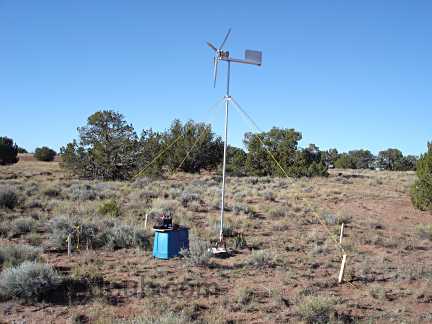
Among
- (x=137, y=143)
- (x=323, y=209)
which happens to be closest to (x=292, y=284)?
(x=323, y=209)

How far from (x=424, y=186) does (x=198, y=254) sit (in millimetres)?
12214

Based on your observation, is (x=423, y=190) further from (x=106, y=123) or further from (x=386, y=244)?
(x=106, y=123)

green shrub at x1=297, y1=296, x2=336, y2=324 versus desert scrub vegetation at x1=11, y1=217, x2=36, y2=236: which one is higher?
desert scrub vegetation at x1=11, y1=217, x2=36, y2=236

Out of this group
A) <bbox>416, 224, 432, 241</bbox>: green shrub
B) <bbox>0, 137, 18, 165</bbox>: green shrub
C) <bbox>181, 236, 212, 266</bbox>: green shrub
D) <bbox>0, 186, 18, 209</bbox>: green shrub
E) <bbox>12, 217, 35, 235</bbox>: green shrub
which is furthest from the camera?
<bbox>0, 137, 18, 165</bbox>: green shrub

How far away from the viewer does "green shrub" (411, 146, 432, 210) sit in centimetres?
1691

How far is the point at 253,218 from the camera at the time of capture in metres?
15.8

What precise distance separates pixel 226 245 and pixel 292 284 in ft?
10.6

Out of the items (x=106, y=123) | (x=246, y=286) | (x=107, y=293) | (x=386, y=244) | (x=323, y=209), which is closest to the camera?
(x=107, y=293)

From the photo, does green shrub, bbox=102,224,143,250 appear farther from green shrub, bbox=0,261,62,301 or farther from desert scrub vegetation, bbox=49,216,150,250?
green shrub, bbox=0,261,62,301

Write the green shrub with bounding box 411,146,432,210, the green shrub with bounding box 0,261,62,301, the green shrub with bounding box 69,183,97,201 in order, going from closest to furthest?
1. the green shrub with bounding box 0,261,62,301
2. the green shrub with bounding box 411,146,432,210
3. the green shrub with bounding box 69,183,97,201

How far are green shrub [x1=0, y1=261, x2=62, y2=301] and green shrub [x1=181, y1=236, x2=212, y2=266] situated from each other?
3124mm

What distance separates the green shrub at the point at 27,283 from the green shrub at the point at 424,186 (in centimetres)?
1524

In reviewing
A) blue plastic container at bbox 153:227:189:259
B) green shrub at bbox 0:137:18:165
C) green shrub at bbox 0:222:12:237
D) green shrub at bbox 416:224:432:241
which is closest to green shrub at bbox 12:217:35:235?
green shrub at bbox 0:222:12:237

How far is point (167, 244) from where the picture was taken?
31.6 ft
